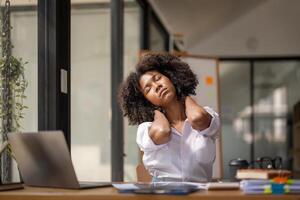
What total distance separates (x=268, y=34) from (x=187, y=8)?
236 centimetres

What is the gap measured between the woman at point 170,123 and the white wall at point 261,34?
7.02 m

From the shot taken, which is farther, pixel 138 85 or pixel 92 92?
pixel 92 92

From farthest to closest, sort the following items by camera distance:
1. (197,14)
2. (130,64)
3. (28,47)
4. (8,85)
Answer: (197,14) < (130,64) < (28,47) < (8,85)

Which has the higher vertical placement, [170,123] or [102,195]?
[170,123]

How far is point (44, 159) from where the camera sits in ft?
5.82

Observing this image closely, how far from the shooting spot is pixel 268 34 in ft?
29.4

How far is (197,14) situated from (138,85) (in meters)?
5.48

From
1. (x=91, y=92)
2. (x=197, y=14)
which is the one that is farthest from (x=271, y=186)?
(x=197, y=14)

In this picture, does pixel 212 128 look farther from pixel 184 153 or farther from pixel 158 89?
pixel 158 89

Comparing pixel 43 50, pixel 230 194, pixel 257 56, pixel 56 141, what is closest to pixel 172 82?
pixel 56 141

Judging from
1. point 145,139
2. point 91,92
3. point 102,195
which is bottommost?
point 102,195

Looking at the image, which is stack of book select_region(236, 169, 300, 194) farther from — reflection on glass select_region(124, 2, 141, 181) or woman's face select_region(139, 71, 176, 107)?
reflection on glass select_region(124, 2, 141, 181)

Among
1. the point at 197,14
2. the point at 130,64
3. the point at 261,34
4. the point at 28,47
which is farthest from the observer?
the point at 261,34

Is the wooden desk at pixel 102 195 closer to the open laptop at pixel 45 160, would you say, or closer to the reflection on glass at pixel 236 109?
the open laptop at pixel 45 160
